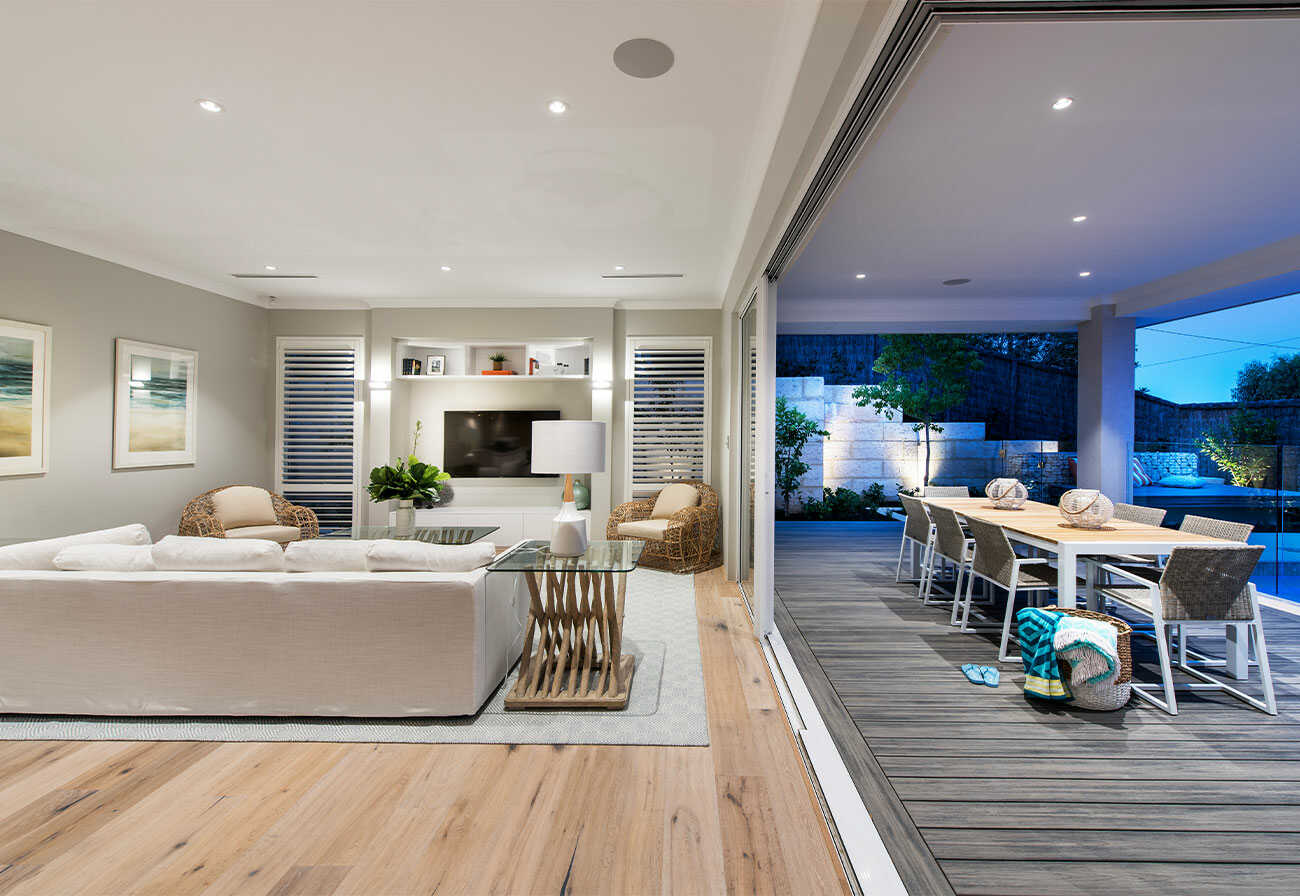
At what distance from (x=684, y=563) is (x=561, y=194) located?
326cm

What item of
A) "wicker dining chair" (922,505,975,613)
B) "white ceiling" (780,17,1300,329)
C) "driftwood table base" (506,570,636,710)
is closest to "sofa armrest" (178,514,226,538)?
"driftwood table base" (506,570,636,710)

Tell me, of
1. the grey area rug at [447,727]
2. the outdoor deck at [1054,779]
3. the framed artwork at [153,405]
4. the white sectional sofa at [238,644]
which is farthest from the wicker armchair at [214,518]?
the outdoor deck at [1054,779]

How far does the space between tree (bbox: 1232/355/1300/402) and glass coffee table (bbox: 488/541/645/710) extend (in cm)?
623

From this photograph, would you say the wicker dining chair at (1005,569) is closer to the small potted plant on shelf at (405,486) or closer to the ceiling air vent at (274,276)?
the small potted plant on shelf at (405,486)

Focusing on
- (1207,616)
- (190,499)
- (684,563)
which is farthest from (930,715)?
(190,499)

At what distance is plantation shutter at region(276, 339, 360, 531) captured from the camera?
6.32m

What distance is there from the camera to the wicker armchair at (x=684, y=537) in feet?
17.4

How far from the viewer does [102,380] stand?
4.59 m

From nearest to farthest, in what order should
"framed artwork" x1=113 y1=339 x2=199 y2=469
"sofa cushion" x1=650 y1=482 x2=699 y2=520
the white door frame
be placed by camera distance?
the white door frame, "framed artwork" x1=113 y1=339 x2=199 y2=469, "sofa cushion" x1=650 y1=482 x2=699 y2=520

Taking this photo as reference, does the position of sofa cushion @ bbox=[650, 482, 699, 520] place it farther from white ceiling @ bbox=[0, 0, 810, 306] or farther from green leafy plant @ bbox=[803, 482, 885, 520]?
green leafy plant @ bbox=[803, 482, 885, 520]

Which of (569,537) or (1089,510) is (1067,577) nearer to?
(1089,510)

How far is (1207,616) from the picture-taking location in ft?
8.92

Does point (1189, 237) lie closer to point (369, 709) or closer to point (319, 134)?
point (319, 134)

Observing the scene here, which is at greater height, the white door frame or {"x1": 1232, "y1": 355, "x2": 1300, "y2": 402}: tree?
{"x1": 1232, "y1": 355, "x2": 1300, "y2": 402}: tree
